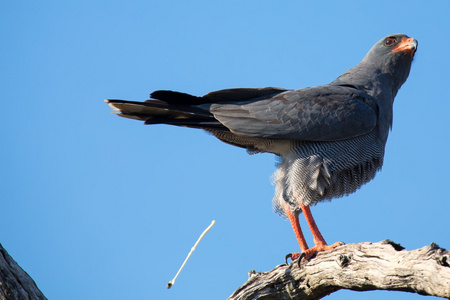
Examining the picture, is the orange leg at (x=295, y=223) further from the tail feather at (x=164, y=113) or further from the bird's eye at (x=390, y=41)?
the bird's eye at (x=390, y=41)

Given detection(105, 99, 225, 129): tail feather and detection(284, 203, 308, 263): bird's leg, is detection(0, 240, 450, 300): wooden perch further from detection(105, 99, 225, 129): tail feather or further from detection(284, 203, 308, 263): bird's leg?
detection(105, 99, 225, 129): tail feather

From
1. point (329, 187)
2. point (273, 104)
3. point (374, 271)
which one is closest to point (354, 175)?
point (329, 187)

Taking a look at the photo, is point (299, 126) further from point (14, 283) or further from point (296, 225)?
point (14, 283)

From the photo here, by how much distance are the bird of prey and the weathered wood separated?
2.57m

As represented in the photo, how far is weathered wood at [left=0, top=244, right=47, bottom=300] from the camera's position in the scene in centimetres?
527

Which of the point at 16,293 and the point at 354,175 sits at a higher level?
the point at 354,175

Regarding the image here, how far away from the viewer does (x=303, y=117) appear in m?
7.70

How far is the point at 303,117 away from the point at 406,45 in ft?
8.12

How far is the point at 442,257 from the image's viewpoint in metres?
4.79

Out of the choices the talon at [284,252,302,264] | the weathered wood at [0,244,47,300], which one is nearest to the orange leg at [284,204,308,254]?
the talon at [284,252,302,264]

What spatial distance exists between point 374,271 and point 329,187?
2.16m

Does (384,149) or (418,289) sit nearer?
(418,289)

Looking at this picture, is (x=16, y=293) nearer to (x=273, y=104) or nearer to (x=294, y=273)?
(x=294, y=273)

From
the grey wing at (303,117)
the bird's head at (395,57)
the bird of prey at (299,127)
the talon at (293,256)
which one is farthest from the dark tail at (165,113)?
the bird's head at (395,57)
